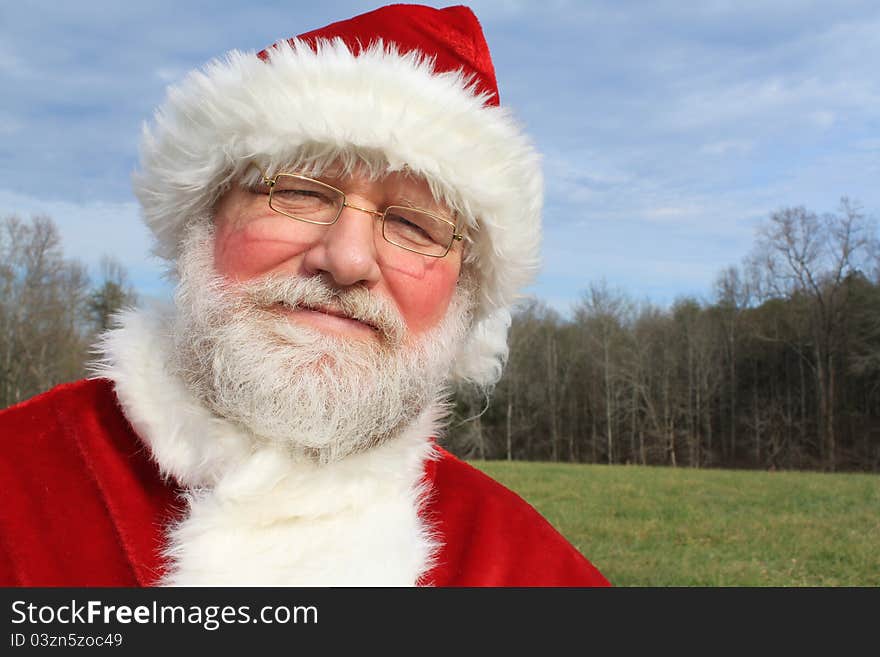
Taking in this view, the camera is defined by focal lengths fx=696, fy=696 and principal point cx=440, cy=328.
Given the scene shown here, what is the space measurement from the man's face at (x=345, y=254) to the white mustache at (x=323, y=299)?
0.04 feet

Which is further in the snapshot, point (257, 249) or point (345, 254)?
point (257, 249)

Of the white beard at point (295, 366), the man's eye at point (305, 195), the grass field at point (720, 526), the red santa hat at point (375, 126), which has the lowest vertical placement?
the grass field at point (720, 526)

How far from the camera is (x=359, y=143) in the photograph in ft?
6.09

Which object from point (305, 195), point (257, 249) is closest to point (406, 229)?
point (305, 195)

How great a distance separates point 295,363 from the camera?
181cm

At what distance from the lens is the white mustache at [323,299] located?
1.77m

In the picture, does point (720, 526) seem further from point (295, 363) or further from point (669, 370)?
point (669, 370)

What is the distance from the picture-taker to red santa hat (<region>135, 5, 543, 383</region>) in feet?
6.24

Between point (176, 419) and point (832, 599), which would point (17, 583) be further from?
point (832, 599)

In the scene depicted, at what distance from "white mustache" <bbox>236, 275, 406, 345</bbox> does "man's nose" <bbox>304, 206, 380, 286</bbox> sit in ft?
0.10

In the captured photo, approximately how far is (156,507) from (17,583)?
33 cm

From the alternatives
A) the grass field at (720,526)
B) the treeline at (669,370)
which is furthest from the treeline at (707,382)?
the grass field at (720,526)

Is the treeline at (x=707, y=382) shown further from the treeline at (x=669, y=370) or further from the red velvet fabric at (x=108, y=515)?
the red velvet fabric at (x=108, y=515)

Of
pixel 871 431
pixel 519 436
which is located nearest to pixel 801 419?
pixel 871 431
